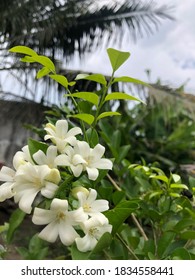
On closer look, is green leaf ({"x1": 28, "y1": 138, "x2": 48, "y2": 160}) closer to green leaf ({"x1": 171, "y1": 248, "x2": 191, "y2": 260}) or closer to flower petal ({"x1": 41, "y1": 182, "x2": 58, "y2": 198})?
flower petal ({"x1": 41, "y1": 182, "x2": 58, "y2": 198})

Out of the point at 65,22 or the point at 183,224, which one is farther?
the point at 65,22

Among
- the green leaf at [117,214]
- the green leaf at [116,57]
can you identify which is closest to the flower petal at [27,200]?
the green leaf at [117,214]

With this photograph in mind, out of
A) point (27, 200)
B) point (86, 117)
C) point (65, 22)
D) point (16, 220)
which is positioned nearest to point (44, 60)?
point (86, 117)

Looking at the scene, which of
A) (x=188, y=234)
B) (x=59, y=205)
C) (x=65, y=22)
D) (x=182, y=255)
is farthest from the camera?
(x=65, y=22)

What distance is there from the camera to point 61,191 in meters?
0.52

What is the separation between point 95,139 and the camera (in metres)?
0.64

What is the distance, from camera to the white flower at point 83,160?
0.52 meters

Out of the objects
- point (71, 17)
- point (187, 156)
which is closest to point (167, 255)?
point (187, 156)

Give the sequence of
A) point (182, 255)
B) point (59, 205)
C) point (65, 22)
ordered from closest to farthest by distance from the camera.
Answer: point (59, 205) → point (182, 255) → point (65, 22)

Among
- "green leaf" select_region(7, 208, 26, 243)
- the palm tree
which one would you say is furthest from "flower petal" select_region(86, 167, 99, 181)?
the palm tree

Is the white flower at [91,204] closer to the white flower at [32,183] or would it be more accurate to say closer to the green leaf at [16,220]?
the white flower at [32,183]

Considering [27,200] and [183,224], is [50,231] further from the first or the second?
[183,224]

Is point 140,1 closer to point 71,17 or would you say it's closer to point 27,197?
point 71,17

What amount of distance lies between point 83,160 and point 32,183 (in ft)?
0.23
